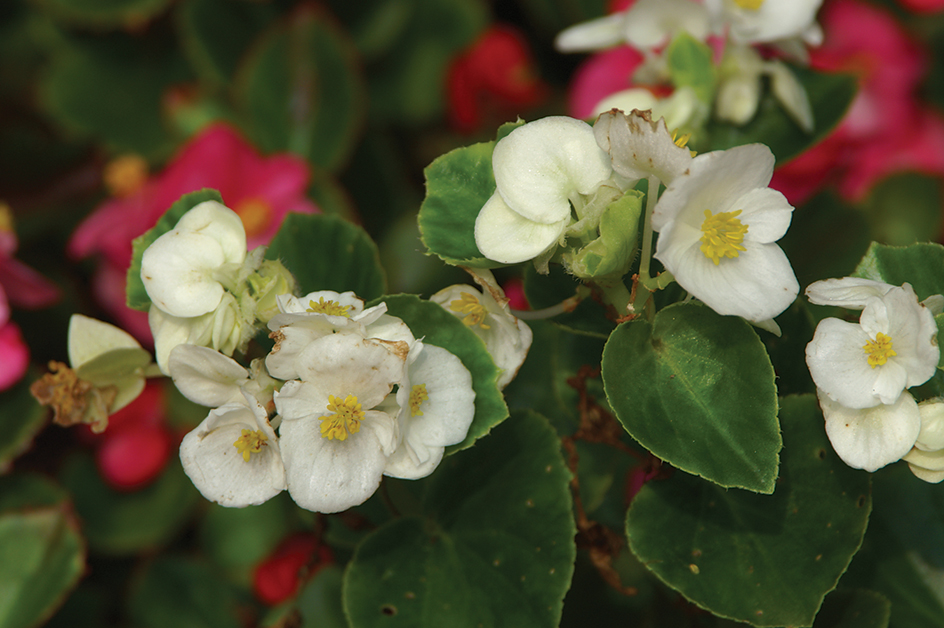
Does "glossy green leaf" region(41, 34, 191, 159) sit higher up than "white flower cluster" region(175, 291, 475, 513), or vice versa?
"white flower cluster" region(175, 291, 475, 513)

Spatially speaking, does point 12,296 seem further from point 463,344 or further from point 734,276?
point 734,276

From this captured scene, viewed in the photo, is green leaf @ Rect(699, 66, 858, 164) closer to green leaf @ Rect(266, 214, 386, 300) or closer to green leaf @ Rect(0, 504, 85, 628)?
green leaf @ Rect(266, 214, 386, 300)

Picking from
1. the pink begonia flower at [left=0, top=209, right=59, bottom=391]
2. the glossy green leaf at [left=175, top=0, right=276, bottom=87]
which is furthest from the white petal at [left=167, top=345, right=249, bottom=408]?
the glossy green leaf at [left=175, top=0, right=276, bottom=87]

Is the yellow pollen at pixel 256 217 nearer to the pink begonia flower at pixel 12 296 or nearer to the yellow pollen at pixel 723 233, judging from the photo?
the pink begonia flower at pixel 12 296

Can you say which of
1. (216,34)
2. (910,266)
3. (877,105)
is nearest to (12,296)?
(216,34)

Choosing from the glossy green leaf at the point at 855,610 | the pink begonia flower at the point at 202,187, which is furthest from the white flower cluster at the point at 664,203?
the pink begonia flower at the point at 202,187

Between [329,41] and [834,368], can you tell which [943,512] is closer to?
[834,368]
